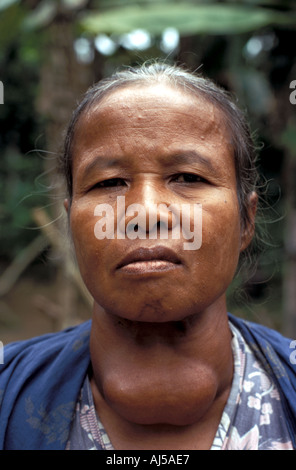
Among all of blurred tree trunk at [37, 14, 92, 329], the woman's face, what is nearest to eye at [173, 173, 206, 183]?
the woman's face

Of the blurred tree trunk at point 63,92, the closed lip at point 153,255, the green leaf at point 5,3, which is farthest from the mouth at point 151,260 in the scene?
the green leaf at point 5,3

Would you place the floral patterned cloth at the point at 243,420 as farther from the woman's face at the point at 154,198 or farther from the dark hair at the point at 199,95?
the dark hair at the point at 199,95

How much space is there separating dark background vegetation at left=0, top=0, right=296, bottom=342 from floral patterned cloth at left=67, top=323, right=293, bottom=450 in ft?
1.30

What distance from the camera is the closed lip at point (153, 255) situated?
1.17m

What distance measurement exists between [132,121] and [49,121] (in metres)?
2.36

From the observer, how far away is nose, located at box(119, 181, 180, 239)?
3.81 feet

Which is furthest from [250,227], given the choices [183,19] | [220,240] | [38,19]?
[38,19]

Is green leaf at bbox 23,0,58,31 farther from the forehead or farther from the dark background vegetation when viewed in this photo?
the forehead

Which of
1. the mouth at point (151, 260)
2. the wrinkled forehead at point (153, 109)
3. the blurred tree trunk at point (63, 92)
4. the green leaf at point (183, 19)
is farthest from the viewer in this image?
the green leaf at point (183, 19)

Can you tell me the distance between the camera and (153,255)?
1.16 m

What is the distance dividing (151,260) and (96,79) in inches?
147

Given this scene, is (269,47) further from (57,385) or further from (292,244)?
(57,385)

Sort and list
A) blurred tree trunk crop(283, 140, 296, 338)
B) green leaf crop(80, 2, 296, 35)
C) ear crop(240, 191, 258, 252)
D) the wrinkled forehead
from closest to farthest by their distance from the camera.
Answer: the wrinkled forehead → ear crop(240, 191, 258, 252) → blurred tree trunk crop(283, 140, 296, 338) → green leaf crop(80, 2, 296, 35)
